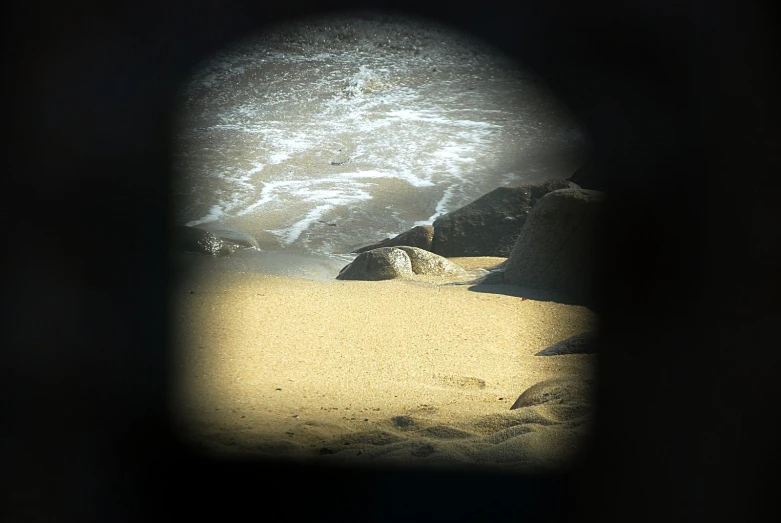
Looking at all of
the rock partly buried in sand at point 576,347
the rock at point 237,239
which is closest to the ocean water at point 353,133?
the rock at point 237,239

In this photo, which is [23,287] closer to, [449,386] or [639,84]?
[449,386]

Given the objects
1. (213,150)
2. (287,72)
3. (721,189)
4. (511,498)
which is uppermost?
(287,72)

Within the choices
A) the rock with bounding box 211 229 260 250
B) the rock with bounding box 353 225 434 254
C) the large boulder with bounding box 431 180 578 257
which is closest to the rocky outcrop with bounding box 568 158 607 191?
the large boulder with bounding box 431 180 578 257

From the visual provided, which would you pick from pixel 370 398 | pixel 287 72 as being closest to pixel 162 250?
pixel 370 398

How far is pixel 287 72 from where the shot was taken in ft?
39.1

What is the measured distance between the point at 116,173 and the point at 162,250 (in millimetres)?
1148

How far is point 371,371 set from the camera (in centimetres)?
334

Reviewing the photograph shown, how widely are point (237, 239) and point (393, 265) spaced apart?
1.82 m

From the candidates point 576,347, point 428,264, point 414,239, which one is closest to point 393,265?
point 428,264

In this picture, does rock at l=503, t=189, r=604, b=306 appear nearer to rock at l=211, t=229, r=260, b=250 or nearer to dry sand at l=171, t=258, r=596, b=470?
dry sand at l=171, t=258, r=596, b=470

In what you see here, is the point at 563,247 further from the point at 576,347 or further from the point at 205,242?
the point at 205,242

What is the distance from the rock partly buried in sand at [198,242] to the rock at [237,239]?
0.48 ft

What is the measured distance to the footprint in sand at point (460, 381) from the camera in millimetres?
3160

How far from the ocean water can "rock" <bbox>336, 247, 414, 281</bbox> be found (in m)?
1.46
